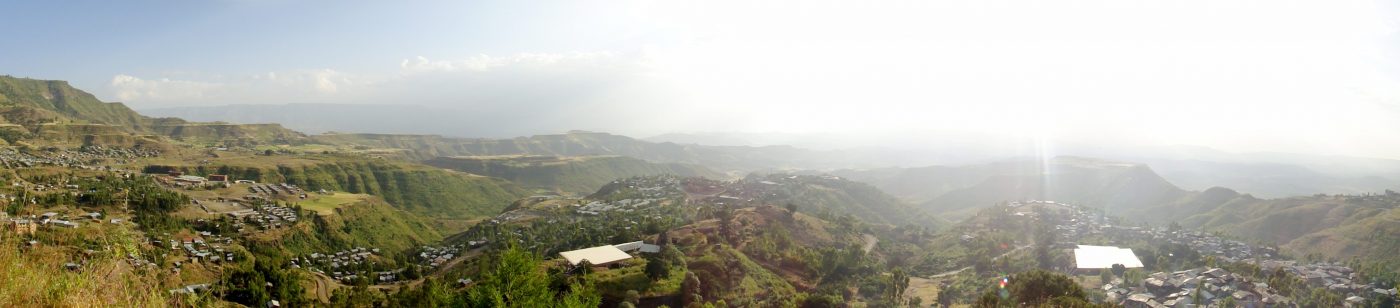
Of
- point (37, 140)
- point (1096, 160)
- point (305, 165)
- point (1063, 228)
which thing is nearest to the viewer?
point (1063, 228)

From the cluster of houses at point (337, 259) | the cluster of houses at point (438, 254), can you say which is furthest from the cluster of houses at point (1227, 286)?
the cluster of houses at point (337, 259)

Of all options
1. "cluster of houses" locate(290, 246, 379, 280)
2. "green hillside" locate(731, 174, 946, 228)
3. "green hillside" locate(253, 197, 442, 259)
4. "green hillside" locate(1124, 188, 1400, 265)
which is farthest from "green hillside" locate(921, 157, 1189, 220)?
"cluster of houses" locate(290, 246, 379, 280)

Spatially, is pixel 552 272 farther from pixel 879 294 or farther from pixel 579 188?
pixel 579 188

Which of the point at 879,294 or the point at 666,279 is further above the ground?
the point at 666,279

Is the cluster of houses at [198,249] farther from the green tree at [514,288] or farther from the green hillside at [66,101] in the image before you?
the green hillside at [66,101]

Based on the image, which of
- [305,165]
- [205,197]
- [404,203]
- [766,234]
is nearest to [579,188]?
Answer: [404,203]

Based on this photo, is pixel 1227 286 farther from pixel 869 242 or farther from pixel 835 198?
pixel 835 198
